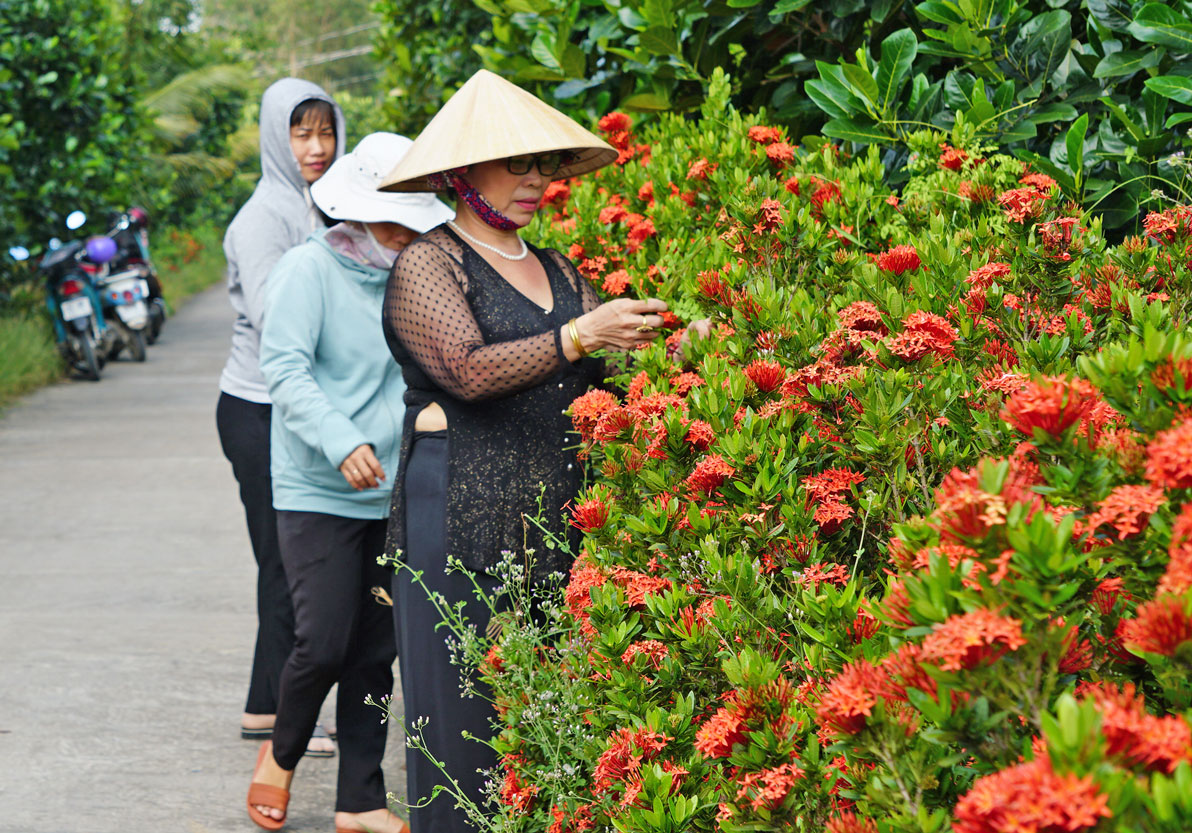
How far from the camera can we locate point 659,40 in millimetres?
3939

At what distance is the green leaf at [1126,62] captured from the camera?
2.99 m

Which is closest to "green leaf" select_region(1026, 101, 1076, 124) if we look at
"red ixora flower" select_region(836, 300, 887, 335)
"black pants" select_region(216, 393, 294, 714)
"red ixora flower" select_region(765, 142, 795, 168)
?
"red ixora flower" select_region(765, 142, 795, 168)

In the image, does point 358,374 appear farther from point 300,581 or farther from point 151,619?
point 151,619

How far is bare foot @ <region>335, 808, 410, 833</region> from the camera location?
12.8 feet

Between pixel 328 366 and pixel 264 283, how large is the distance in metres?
0.70

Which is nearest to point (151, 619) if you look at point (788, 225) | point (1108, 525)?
point (788, 225)

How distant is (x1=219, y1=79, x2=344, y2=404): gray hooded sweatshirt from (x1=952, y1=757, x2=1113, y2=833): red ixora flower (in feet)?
11.5

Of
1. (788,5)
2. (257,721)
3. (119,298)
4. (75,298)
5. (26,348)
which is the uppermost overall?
(788,5)

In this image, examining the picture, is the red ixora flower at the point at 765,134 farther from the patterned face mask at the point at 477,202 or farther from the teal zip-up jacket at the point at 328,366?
the teal zip-up jacket at the point at 328,366

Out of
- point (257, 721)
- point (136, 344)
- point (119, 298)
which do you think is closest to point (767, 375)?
point (257, 721)

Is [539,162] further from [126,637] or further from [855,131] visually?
[126,637]

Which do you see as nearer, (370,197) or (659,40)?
(370,197)

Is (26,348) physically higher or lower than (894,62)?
lower

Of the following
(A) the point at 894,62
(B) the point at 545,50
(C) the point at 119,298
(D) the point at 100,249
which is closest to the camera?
(A) the point at 894,62
